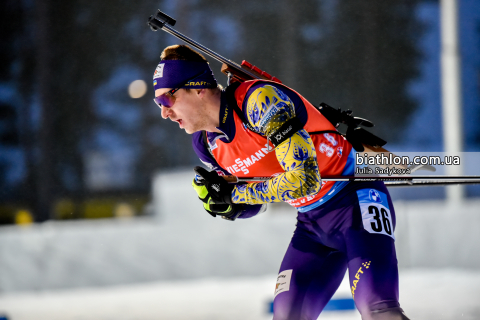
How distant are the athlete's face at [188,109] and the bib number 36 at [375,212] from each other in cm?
70

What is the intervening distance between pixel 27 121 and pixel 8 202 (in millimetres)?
1010

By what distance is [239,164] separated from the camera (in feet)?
6.30

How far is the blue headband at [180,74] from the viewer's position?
5.87 feet

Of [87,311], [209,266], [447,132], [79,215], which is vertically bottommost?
[87,311]

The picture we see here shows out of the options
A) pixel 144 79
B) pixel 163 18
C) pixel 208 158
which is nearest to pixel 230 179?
pixel 208 158

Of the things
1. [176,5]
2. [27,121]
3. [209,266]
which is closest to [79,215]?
[27,121]

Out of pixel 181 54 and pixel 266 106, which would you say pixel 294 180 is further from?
pixel 181 54

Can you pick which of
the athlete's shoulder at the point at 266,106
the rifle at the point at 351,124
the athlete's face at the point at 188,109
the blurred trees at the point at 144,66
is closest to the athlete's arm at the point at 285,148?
the athlete's shoulder at the point at 266,106

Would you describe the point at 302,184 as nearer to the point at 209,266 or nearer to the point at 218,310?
the point at 218,310

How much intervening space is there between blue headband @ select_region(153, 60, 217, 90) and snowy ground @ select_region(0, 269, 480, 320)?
7.29 feet

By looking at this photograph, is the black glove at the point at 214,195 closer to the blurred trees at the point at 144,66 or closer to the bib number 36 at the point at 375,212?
the bib number 36 at the point at 375,212

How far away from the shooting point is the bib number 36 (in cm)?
175

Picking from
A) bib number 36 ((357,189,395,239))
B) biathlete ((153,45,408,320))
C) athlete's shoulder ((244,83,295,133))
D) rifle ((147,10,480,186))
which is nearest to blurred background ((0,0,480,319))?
rifle ((147,10,480,186))

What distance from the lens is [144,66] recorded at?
6.01 metres
